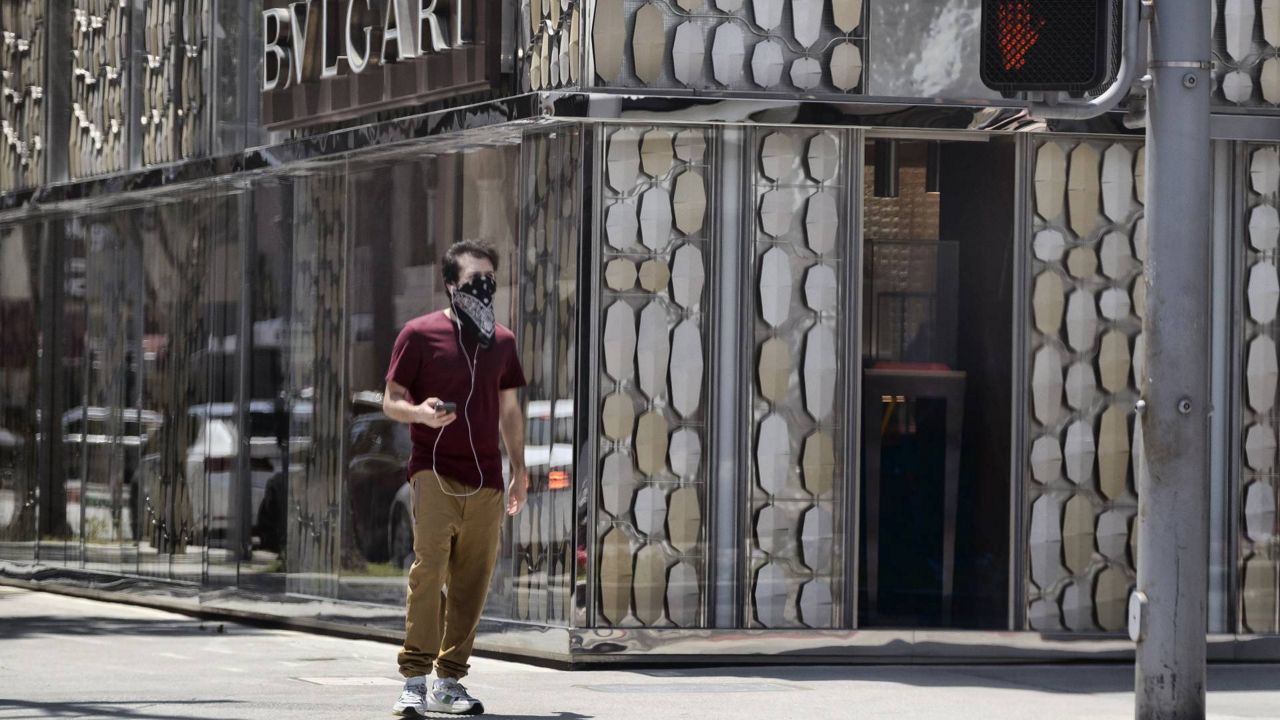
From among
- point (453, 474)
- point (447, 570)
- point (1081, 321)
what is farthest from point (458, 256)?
point (1081, 321)

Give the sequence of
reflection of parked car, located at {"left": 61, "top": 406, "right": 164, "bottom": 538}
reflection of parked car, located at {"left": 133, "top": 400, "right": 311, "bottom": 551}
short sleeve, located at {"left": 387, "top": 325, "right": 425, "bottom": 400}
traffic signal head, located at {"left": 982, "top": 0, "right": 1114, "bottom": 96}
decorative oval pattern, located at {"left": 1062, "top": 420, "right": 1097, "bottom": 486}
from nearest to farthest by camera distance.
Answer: traffic signal head, located at {"left": 982, "top": 0, "right": 1114, "bottom": 96} < short sleeve, located at {"left": 387, "top": 325, "right": 425, "bottom": 400} < decorative oval pattern, located at {"left": 1062, "top": 420, "right": 1097, "bottom": 486} < reflection of parked car, located at {"left": 133, "top": 400, "right": 311, "bottom": 551} < reflection of parked car, located at {"left": 61, "top": 406, "right": 164, "bottom": 538}

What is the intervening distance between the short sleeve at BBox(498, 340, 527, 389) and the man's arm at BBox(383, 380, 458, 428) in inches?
13.5

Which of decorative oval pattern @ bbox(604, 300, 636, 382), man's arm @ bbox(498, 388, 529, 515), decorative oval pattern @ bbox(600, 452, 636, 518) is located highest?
decorative oval pattern @ bbox(604, 300, 636, 382)

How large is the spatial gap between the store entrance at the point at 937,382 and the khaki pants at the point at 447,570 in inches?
111

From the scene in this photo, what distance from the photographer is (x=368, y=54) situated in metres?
12.0

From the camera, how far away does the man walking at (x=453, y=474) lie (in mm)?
8664

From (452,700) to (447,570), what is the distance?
1.80ft

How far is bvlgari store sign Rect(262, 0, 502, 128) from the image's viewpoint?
36.9 feet

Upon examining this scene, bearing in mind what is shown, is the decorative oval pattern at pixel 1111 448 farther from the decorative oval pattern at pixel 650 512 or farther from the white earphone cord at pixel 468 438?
the white earphone cord at pixel 468 438

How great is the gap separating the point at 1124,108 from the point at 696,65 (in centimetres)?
231

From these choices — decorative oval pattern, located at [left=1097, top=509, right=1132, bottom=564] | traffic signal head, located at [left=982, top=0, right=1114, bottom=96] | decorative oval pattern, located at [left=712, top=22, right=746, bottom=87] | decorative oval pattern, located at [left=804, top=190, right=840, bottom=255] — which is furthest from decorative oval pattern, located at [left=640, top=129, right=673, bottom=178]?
traffic signal head, located at [left=982, top=0, right=1114, bottom=96]

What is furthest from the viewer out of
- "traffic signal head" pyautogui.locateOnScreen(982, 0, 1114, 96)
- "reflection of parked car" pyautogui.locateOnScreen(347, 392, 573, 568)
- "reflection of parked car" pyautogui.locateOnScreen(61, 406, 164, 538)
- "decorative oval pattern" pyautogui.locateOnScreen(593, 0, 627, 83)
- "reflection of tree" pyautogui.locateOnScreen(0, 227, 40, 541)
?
"reflection of tree" pyautogui.locateOnScreen(0, 227, 40, 541)

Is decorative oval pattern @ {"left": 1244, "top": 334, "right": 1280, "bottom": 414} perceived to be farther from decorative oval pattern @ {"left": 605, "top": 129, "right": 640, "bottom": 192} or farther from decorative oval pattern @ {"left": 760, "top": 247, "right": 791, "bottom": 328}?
decorative oval pattern @ {"left": 605, "top": 129, "right": 640, "bottom": 192}

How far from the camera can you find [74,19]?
619 inches
